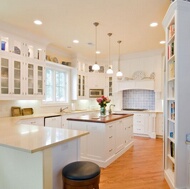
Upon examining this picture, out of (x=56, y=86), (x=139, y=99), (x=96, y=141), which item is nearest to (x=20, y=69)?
(x=56, y=86)

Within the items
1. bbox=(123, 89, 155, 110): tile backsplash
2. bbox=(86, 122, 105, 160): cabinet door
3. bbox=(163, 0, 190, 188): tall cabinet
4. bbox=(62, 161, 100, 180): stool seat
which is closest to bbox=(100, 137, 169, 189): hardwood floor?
bbox=(86, 122, 105, 160): cabinet door

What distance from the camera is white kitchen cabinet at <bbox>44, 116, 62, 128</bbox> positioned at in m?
4.31

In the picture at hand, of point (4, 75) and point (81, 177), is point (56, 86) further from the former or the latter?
point (81, 177)

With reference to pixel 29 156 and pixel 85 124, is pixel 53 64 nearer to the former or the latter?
pixel 85 124

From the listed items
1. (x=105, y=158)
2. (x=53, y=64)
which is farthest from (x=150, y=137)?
(x=53, y=64)

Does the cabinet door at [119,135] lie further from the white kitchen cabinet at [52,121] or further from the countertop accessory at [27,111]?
the countertop accessory at [27,111]

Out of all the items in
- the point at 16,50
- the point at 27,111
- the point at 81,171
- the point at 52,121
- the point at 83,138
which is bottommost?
the point at 83,138

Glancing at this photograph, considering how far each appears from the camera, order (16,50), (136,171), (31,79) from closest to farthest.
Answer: (136,171)
(16,50)
(31,79)

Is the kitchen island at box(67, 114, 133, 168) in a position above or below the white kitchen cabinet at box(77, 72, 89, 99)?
below

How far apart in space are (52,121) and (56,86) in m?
1.60

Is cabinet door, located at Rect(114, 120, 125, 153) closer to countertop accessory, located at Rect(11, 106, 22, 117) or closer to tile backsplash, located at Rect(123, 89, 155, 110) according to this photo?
countertop accessory, located at Rect(11, 106, 22, 117)

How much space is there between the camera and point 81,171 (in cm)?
173

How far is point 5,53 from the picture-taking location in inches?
144

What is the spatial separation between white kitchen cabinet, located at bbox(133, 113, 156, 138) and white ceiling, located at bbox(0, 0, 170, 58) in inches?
96.2
